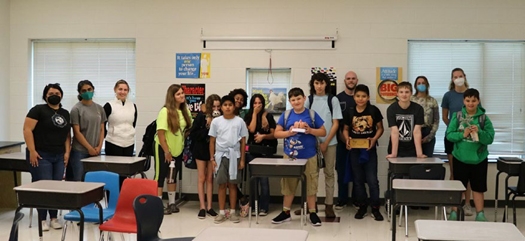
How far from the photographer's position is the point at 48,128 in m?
5.28

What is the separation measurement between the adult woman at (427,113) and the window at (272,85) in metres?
1.68

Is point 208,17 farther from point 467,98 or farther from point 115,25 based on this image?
point 467,98

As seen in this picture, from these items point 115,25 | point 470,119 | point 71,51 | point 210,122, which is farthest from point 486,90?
point 71,51

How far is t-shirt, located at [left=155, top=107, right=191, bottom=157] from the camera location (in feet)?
19.8

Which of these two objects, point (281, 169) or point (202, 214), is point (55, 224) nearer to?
point (202, 214)

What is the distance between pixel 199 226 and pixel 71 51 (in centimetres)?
349

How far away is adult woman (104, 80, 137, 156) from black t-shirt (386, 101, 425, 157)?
3.07 m

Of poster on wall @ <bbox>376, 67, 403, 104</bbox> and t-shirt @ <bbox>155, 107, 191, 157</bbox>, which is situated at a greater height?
poster on wall @ <bbox>376, 67, 403, 104</bbox>

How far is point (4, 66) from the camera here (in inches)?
290

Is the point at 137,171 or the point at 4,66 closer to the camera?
the point at 137,171

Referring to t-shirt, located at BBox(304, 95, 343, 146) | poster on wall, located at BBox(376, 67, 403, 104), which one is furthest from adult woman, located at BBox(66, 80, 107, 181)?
poster on wall, located at BBox(376, 67, 403, 104)

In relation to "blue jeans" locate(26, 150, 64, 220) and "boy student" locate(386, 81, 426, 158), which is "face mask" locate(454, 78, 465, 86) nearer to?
"boy student" locate(386, 81, 426, 158)

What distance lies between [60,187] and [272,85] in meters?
3.73

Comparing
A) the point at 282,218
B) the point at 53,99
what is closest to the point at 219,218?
the point at 282,218
